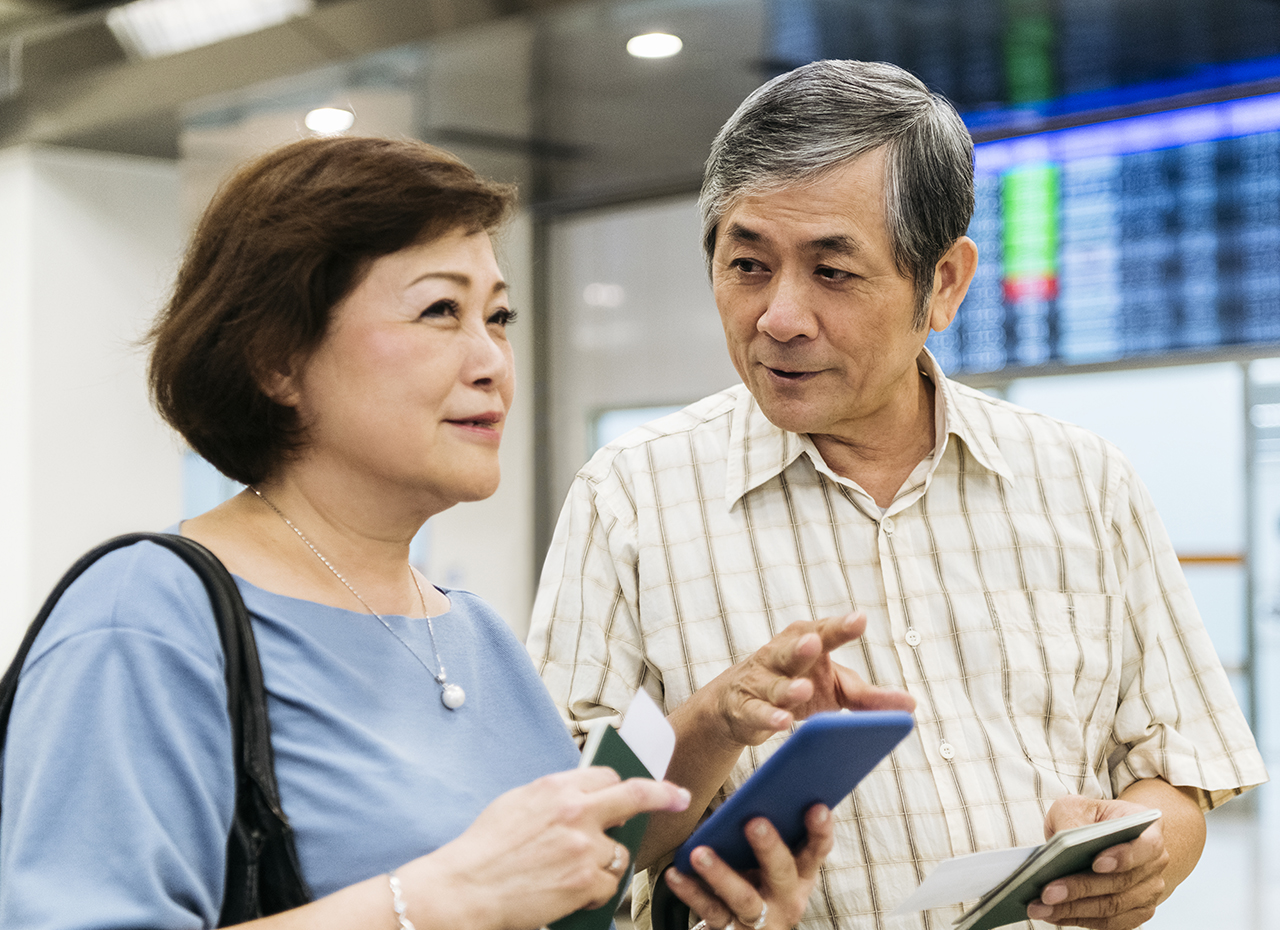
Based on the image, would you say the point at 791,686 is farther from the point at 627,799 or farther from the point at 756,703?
the point at 627,799

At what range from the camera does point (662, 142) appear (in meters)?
4.71

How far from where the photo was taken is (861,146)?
1664mm

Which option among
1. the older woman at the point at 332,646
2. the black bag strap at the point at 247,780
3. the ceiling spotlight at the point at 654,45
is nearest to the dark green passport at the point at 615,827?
the older woman at the point at 332,646

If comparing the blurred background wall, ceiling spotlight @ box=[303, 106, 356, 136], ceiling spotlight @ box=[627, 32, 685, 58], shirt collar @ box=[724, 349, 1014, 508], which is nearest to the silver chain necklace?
shirt collar @ box=[724, 349, 1014, 508]

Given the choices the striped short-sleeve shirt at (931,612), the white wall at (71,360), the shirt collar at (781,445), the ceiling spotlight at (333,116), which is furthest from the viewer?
the white wall at (71,360)

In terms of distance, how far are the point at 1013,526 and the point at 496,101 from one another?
291 centimetres

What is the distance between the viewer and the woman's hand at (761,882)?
1241 millimetres

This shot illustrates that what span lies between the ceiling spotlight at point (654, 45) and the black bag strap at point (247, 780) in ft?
9.37

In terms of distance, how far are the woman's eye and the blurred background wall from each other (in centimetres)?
236

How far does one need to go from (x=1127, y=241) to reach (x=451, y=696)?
3482mm

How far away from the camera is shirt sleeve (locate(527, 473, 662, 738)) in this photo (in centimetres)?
165

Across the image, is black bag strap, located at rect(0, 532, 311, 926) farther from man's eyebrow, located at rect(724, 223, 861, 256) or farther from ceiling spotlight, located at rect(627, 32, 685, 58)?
ceiling spotlight, located at rect(627, 32, 685, 58)

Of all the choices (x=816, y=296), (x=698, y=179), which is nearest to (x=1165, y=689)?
(x=816, y=296)

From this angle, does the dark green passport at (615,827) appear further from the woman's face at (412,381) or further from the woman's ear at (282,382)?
the woman's ear at (282,382)
